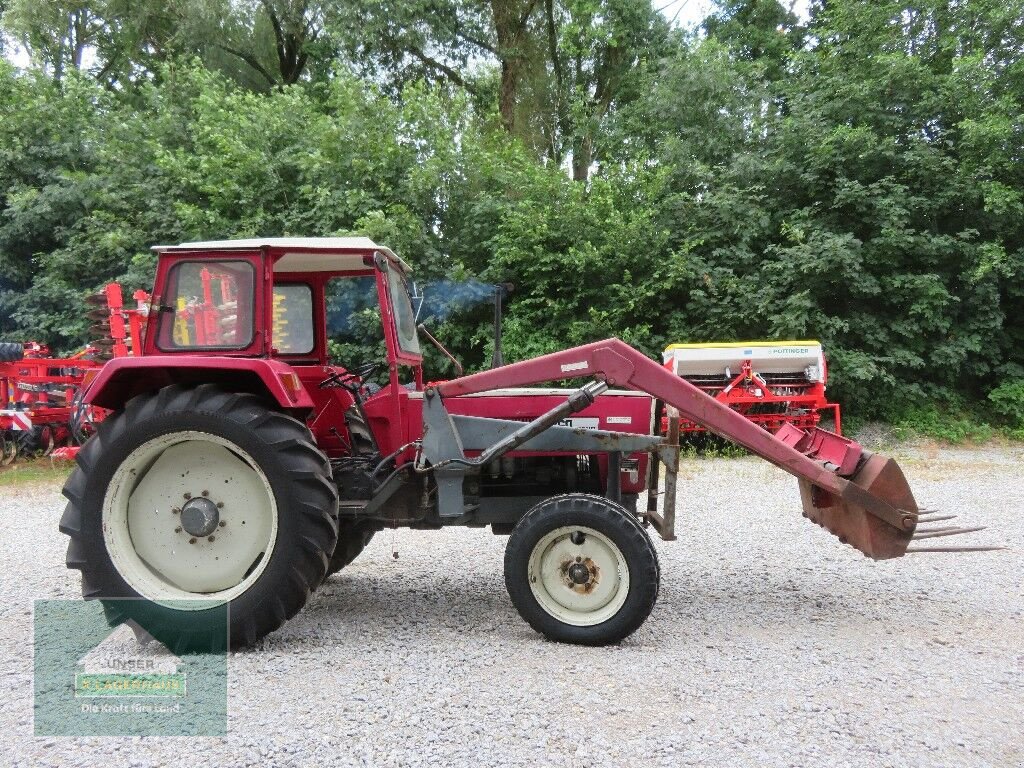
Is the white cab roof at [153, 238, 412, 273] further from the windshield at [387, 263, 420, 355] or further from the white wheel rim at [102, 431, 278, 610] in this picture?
the white wheel rim at [102, 431, 278, 610]

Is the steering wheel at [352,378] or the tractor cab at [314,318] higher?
the tractor cab at [314,318]

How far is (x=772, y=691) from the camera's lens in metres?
3.03

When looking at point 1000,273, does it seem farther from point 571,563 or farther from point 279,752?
point 279,752

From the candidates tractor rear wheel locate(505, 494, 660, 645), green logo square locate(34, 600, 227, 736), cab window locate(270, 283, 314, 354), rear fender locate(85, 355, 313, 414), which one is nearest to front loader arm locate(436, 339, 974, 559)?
tractor rear wheel locate(505, 494, 660, 645)

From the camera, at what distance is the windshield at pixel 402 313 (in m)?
4.18

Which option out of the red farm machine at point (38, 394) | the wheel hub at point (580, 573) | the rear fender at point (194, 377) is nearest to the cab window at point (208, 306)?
the rear fender at point (194, 377)

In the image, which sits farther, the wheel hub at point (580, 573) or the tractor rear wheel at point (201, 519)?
the wheel hub at point (580, 573)

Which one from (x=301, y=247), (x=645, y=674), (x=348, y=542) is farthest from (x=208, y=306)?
(x=645, y=674)

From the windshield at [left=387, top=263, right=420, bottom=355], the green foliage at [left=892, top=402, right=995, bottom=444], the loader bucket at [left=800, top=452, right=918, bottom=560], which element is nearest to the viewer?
the loader bucket at [left=800, top=452, right=918, bottom=560]

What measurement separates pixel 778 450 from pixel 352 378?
233cm

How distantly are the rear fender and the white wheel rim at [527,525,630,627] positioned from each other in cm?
139

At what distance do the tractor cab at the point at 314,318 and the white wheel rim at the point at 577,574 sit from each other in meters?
1.02

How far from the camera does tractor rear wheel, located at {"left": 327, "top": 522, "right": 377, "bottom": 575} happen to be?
4.29m

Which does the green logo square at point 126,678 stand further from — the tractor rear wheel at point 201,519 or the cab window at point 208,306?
the cab window at point 208,306
